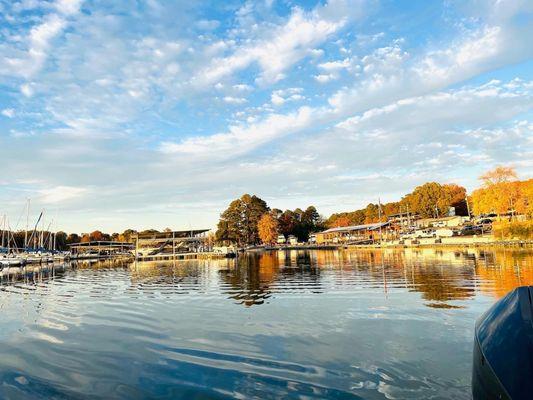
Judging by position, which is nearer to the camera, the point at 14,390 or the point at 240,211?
the point at 14,390

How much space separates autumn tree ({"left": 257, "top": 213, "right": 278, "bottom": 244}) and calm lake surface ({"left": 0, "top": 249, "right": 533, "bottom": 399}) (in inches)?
4288

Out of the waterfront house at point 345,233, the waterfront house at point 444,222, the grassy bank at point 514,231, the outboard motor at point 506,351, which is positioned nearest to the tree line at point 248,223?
the waterfront house at point 345,233

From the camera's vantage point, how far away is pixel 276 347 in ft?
37.8

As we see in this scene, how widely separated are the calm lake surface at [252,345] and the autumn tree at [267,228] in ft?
357

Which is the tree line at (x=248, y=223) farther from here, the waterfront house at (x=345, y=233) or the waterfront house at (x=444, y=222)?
the waterfront house at (x=444, y=222)

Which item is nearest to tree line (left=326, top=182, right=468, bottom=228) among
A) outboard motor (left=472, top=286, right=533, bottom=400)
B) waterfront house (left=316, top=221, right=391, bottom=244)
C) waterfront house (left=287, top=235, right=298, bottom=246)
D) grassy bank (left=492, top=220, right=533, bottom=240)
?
waterfront house (left=316, top=221, right=391, bottom=244)

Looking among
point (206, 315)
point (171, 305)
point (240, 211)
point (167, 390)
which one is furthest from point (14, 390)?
point (240, 211)

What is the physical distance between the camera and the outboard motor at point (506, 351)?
3.88 meters

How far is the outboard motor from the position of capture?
3883 millimetres

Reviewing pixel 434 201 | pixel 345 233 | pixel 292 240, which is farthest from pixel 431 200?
pixel 292 240

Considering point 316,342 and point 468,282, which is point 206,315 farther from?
point 468,282

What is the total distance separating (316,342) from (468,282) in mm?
16388

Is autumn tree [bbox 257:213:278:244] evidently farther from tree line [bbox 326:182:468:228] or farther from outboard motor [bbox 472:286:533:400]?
outboard motor [bbox 472:286:533:400]

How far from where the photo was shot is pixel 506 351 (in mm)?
4195
